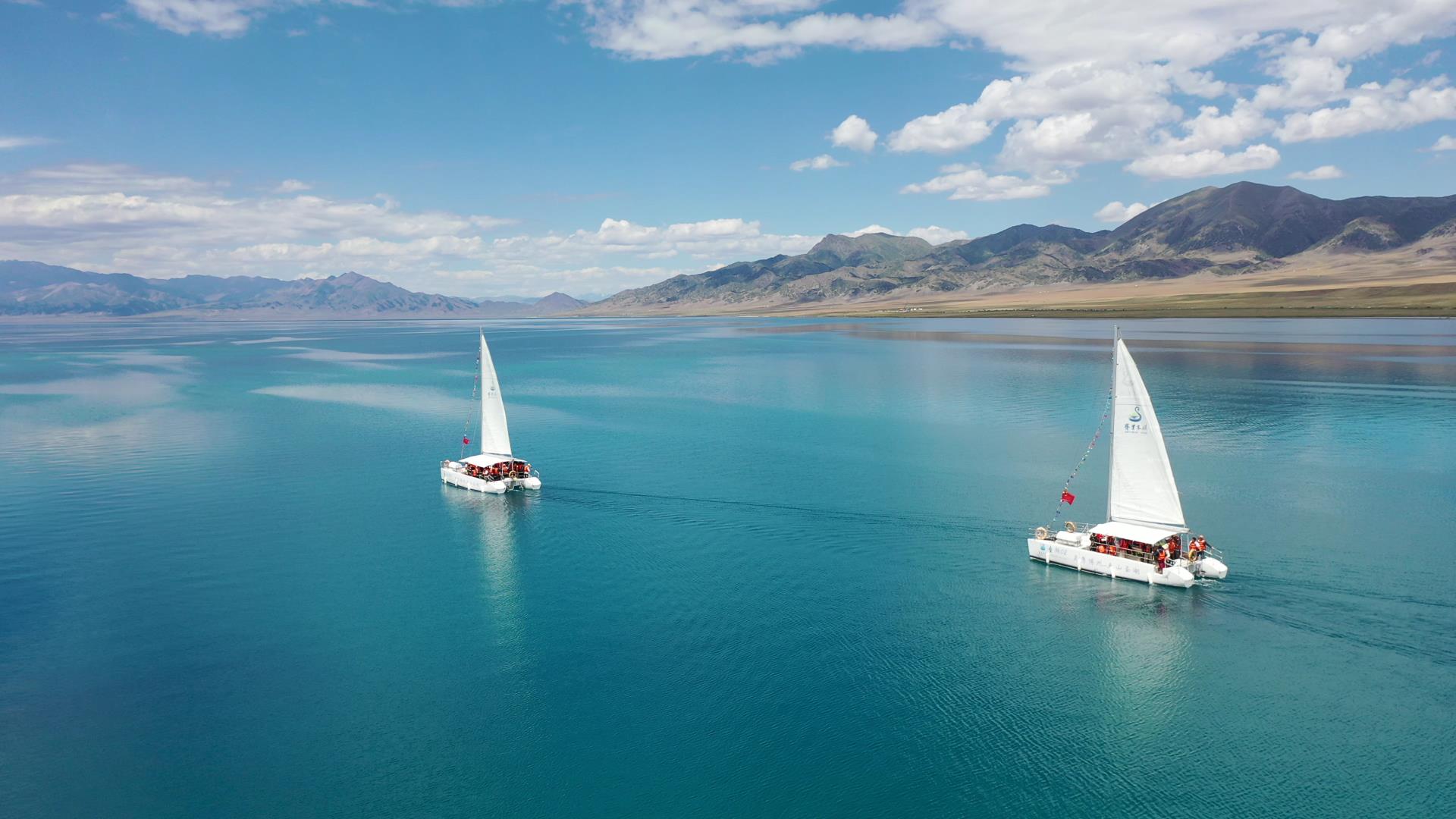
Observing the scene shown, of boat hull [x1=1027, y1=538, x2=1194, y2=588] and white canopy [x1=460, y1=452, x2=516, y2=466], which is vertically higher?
white canopy [x1=460, y1=452, x2=516, y2=466]

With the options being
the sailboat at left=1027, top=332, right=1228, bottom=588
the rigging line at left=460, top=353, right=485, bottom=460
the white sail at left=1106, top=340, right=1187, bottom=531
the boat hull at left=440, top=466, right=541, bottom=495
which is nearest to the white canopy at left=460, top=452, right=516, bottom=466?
the boat hull at left=440, top=466, right=541, bottom=495

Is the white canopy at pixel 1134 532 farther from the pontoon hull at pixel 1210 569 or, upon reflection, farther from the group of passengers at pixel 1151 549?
the pontoon hull at pixel 1210 569

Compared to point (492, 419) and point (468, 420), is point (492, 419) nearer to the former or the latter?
point (492, 419)

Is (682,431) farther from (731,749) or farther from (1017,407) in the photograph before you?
(731,749)

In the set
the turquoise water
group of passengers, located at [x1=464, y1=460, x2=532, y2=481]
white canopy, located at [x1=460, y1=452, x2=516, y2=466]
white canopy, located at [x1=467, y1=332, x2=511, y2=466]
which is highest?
white canopy, located at [x1=467, y1=332, x2=511, y2=466]

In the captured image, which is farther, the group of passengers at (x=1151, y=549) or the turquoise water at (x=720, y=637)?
the group of passengers at (x=1151, y=549)

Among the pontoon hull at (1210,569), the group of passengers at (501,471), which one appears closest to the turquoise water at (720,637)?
the pontoon hull at (1210,569)

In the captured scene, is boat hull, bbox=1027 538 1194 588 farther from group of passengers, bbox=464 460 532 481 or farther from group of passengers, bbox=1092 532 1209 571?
group of passengers, bbox=464 460 532 481
